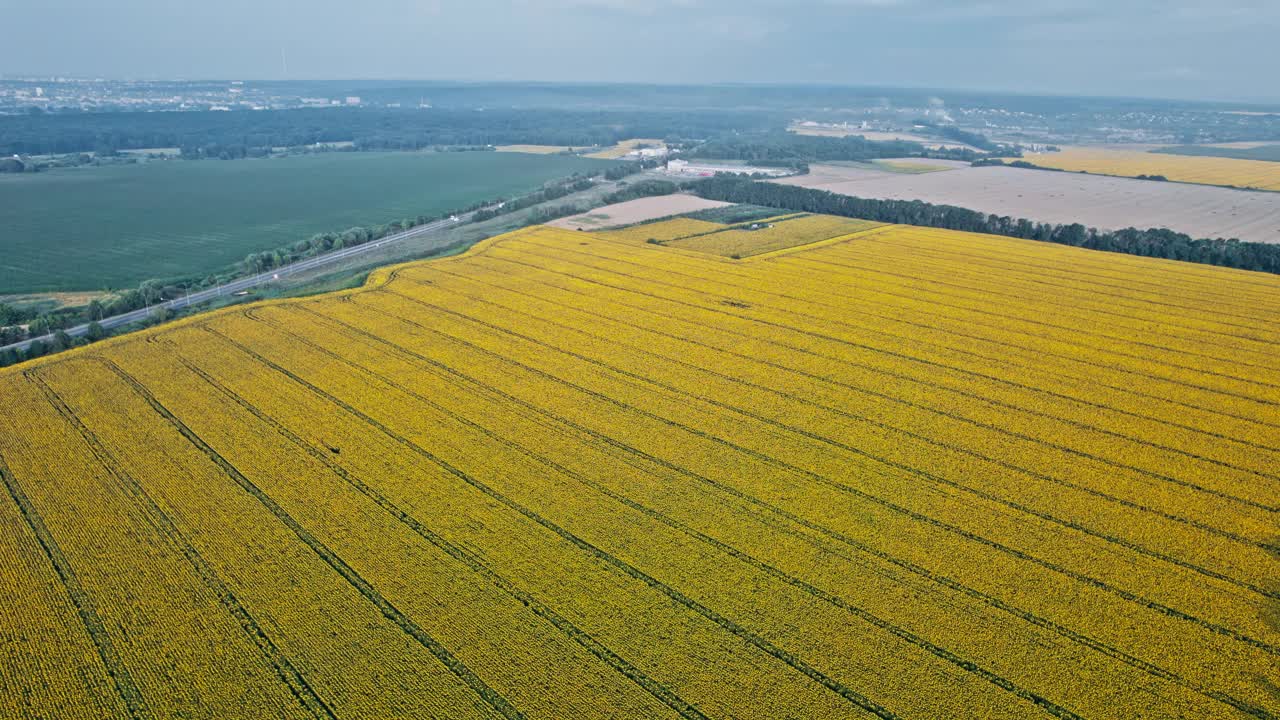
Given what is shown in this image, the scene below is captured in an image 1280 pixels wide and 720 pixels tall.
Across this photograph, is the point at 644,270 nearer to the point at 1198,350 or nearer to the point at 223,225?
the point at 1198,350

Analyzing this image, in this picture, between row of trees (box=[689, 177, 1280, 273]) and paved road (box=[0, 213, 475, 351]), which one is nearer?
paved road (box=[0, 213, 475, 351])

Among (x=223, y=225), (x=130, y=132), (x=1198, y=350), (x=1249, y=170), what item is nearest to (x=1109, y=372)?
(x=1198, y=350)

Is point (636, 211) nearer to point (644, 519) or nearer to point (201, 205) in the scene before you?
point (201, 205)

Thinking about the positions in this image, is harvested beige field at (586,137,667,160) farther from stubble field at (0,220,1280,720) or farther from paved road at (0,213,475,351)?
stubble field at (0,220,1280,720)

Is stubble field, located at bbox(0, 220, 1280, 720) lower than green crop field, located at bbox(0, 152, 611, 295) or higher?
lower

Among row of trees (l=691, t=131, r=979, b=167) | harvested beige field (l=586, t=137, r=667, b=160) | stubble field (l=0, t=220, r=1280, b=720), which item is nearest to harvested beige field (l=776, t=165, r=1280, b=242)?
row of trees (l=691, t=131, r=979, b=167)

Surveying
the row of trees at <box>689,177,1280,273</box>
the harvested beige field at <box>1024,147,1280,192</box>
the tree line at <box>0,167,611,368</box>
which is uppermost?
the harvested beige field at <box>1024,147,1280,192</box>

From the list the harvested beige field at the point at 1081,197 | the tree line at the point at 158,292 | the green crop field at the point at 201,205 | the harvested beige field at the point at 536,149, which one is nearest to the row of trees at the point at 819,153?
the harvested beige field at the point at 1081,197
